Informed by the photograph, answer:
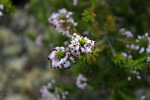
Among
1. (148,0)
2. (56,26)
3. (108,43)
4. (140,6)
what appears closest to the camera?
(56,26)

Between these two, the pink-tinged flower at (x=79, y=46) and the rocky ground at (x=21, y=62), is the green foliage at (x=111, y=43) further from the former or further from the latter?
the rocky ground at (x=21, y=62)

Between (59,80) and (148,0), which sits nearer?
(148,0)

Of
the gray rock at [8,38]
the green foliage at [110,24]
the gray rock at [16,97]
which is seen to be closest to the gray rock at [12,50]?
the gray rock at [8,38]

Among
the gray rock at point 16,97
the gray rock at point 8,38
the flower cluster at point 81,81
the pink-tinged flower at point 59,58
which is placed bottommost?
the pink-tinged flower at point 59,58

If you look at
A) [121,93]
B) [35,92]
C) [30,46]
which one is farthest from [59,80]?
[121,93]

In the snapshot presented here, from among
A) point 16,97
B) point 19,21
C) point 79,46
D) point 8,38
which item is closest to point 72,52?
point 79,46

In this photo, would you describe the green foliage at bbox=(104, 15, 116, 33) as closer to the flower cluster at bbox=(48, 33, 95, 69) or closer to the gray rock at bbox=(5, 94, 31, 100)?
the flower cluster at bbox=(48, 33, 95, 69)

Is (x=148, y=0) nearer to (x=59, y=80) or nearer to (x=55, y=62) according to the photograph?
(x=55, y=62)
